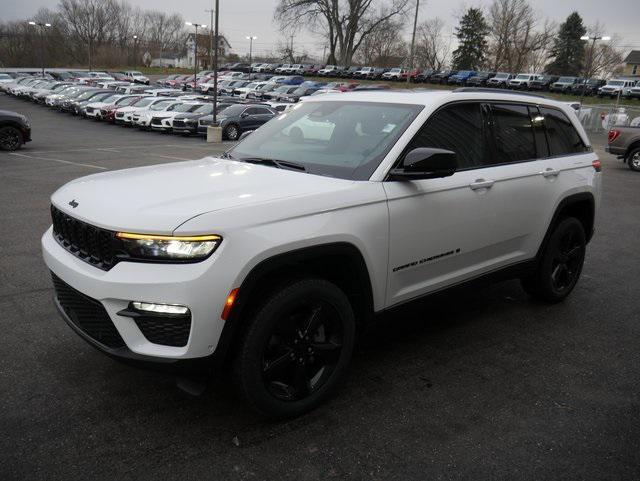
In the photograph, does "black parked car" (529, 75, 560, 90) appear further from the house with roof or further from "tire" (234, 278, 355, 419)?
the house with roof

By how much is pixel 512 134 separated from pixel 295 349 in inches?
101

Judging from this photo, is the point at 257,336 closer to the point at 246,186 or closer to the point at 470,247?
the point at 246,186

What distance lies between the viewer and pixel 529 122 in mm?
4594

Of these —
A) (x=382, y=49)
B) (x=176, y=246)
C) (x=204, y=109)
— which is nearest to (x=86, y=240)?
(x=176, y=246)

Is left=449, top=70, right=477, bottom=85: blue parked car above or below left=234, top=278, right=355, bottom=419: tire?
above

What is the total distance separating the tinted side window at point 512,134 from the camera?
4234mm

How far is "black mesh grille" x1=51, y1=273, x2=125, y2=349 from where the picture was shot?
9.08 ft

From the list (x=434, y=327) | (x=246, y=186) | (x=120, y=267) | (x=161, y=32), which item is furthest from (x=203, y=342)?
(x=161, y=32)

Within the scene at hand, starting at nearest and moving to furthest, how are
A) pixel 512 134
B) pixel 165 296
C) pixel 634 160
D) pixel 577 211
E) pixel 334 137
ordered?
pixel 165 296 < pixel 334 137 < pixel 512 134 < pixel 577 211 < pixel 634 160

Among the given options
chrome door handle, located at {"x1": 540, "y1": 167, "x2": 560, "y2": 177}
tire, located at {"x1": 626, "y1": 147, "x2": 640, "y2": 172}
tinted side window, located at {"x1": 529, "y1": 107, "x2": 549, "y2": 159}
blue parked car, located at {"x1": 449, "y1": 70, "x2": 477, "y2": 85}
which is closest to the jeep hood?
chrome door handle, located at {"x1": 540, "y1": 167, "x2": 560, "y2": 177}

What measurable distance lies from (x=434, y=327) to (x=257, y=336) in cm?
218

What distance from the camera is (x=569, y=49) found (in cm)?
7638

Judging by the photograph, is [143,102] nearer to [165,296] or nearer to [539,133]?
[539,133]

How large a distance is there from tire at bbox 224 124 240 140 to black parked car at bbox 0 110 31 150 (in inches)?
334
